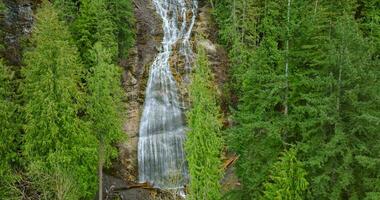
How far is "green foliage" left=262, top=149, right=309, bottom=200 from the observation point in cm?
1786

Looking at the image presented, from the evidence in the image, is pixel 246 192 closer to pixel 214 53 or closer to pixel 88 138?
pixel 88 138

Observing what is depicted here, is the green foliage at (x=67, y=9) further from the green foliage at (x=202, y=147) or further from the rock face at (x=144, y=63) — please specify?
the green foliage at (x=202, y=147)

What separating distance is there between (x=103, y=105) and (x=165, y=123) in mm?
10028

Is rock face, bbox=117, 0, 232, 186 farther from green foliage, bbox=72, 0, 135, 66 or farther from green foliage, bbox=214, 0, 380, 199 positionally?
green foliage, bbox=214, 0, 380, 199

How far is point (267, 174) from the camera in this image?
20.3 m

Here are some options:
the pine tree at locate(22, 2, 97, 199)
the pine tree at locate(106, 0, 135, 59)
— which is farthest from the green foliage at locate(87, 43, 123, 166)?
the pine tree at locate(106, 0, 135, 59)

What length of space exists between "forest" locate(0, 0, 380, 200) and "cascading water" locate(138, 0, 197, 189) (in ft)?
0.33

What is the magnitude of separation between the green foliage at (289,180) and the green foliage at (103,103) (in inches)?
479

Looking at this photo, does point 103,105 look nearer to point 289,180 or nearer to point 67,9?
point 67,9

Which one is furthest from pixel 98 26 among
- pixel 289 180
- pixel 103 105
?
pixel 289 180

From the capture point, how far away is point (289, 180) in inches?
704

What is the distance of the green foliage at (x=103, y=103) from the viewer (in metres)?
26.8

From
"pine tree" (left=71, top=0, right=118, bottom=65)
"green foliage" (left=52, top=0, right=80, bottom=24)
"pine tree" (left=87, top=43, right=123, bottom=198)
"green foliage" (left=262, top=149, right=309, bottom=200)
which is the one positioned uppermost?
"green foliage" (left=52, top=0, right=80, bottom=24)

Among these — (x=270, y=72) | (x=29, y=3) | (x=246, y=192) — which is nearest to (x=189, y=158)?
(x=246, y=192)
